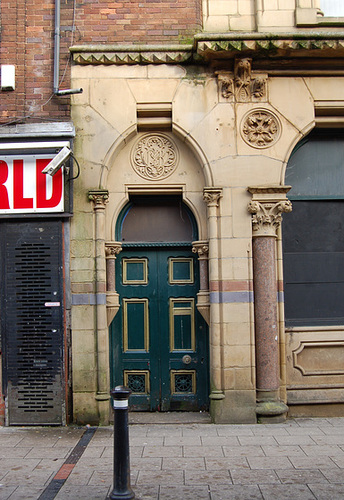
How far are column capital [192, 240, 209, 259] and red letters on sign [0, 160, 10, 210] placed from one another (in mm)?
2812

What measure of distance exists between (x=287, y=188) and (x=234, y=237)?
107 cm

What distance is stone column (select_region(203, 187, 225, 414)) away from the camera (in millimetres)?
7875

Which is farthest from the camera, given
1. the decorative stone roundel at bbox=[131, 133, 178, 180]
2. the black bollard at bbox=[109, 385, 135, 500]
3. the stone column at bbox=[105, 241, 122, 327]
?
the decorative stone roundel at bbox=[131, 133, 178, 180]

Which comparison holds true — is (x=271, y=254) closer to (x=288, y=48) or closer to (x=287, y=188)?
(x=287, y=188)

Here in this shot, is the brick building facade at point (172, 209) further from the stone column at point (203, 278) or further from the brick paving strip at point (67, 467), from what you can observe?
the brick paving strip at point (67, 467)

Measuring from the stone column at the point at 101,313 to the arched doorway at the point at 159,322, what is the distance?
0.48 meters

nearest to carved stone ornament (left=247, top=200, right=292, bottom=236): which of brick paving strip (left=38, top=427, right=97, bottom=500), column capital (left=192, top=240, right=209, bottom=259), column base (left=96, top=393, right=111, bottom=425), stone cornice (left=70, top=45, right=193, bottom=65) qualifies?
column capital (left=192, top=240, right=209, bottom=259)

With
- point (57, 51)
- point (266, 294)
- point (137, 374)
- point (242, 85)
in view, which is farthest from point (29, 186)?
point (266, 294)

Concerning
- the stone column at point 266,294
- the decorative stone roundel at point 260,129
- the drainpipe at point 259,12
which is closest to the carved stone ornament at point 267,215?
the stone column at point 266,294

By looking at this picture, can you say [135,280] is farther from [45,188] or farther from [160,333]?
[45,188]

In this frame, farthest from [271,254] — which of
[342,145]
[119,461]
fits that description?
[119,461]

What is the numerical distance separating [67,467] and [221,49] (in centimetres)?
584

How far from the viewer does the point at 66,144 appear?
7.89 meters

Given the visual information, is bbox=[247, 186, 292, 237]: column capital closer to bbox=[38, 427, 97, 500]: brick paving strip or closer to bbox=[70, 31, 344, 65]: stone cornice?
bbox=[70, 31, 344, 65]: stone cornice
